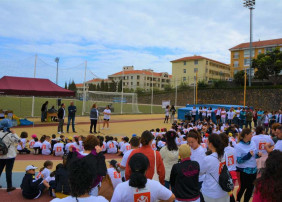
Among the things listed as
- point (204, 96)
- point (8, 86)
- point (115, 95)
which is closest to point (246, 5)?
point (204, 96)

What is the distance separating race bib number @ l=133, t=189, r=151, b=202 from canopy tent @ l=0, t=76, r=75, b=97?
50.7 feet

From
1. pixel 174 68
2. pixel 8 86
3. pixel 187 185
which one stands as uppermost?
pixel 174 68

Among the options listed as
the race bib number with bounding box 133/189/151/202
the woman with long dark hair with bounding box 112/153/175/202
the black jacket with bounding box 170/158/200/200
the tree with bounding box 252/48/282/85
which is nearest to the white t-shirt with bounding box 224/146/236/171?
the black jacket with bounding box 170/158/200/200

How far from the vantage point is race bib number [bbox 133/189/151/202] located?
7.68ft

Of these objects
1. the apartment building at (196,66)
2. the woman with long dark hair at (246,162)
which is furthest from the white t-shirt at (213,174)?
the apartment building at (196,66)

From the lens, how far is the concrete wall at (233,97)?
3353 centimetres

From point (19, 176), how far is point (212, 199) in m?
5.48

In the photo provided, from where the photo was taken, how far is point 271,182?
6.84 ft

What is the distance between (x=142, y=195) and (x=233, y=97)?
38833 millimetres

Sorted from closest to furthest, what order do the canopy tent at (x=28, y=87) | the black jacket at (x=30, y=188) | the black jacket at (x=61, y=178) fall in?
the black jacket at (x=61, y=178) < the black jacket at (x=30, y=188) < the canopy tent at (x=28, y=87)

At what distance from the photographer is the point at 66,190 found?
366 cm

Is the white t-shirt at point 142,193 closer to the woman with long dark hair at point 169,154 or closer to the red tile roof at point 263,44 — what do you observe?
the woman with long dark hair at point 169,154

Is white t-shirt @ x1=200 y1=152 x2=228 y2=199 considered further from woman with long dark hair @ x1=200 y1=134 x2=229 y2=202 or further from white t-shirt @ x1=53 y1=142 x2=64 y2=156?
white t-shirt @ x1=53 y1=142 x2=64 y2=156

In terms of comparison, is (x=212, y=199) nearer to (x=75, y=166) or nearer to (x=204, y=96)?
(x=75, y=166)
